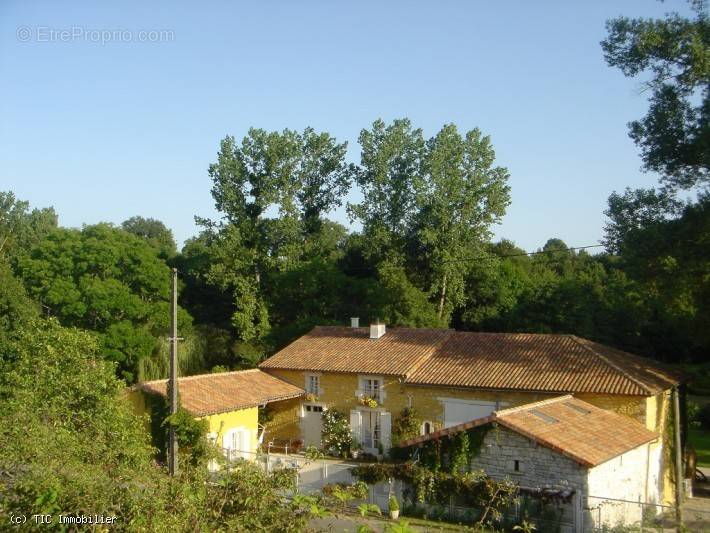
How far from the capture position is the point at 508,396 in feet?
76.5

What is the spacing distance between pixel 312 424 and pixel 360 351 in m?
3.48

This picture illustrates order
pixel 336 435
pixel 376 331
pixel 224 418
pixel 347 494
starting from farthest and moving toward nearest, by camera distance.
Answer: pixel 376 331, pixel 336 435, pixel 224 418, pixel 347 494

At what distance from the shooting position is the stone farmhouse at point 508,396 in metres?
17.5

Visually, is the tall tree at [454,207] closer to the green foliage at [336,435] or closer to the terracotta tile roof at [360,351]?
the terracotta tile roof at [360,351]

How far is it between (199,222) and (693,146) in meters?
28.5

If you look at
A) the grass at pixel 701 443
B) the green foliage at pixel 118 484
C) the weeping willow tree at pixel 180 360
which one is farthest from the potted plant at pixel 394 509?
the grass at pixel 701 443

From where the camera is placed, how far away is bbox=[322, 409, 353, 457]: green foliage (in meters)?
26.5

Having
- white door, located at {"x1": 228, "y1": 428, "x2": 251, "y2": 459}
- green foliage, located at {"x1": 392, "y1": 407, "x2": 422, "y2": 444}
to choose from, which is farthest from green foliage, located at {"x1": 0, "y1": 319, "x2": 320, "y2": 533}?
green foliage, located at {"x1": 392, "y1": 407, "x2": 422, "y2": 444}

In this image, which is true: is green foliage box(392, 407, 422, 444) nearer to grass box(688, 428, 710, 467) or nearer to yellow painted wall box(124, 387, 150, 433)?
yellow painted wall box(124, 387, 150, 433)

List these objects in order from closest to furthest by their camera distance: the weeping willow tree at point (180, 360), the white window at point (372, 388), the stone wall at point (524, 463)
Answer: the stone wall at point (524, 463) < the white window at point (372, 388) < the weeping willow tree at point (180, 360)

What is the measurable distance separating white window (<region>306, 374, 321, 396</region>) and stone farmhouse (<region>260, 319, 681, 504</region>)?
40mm

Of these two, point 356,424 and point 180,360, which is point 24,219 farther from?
point 356,424

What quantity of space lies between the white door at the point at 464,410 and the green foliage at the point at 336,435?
4169 millimetres

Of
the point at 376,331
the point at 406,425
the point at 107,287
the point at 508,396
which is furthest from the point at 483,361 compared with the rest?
the point at 107,287
